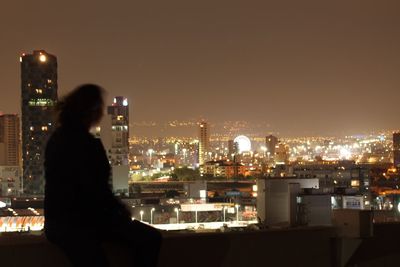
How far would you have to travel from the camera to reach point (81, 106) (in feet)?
10.7

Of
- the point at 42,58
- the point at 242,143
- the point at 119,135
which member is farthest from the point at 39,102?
the point at 242,143

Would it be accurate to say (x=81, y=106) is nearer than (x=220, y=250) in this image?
Yes

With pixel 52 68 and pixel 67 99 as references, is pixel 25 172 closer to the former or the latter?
pixel 52 68

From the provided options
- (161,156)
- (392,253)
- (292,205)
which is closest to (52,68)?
(161,156)

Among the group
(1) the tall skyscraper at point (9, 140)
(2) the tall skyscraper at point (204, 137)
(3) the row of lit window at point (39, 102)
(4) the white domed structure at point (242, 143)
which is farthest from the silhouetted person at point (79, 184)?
(2) the tall skyscraper at point (204, 137)

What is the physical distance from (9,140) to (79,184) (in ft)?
267

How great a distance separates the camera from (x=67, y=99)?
3.25m

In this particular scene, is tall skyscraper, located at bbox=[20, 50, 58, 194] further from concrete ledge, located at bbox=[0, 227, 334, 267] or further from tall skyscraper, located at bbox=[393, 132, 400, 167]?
concrete ledge, located at bbox=[0, 227, 334, 267]

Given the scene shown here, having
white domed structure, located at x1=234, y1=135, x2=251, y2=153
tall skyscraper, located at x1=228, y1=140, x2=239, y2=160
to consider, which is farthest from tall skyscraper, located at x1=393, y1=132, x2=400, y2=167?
tall skyscraper, located at x1=228, y1=140, x2=239, y2=160

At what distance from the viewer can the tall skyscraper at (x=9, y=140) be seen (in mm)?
81500

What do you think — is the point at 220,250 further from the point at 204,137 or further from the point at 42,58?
the point at 204,137

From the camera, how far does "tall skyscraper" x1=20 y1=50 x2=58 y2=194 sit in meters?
73.0

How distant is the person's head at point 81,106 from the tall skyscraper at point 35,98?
229 feet

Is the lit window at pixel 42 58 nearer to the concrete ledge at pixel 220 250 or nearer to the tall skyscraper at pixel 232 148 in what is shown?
the tall skyscraper at pixel 232 148
